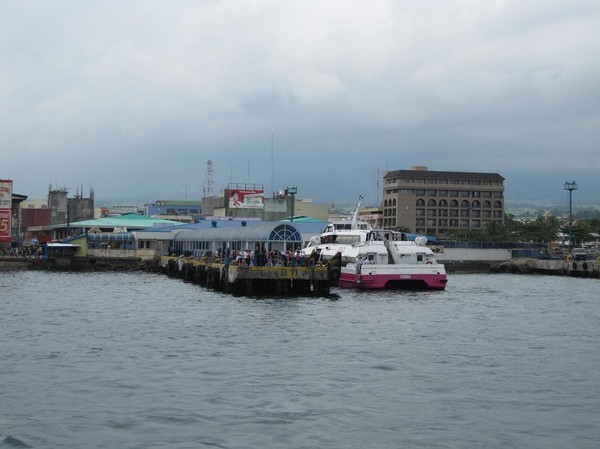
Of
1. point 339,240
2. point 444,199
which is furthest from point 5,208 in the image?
point 444,199

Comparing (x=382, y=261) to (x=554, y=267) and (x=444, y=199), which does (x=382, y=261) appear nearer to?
(x=554, y=267)

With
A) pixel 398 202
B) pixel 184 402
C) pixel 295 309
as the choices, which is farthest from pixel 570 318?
pixel 398 202

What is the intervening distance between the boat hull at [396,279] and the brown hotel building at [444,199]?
384ft

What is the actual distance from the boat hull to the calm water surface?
36.3 ft

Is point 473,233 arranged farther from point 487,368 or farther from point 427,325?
point 487,368

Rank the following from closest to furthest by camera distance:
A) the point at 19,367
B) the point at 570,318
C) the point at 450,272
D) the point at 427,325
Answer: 1. the point at 19,367
2. the point at 427,325
3. the point at 570,318
4. the point at 450,272

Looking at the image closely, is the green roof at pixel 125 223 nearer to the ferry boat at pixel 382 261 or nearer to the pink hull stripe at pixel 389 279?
the ferry boat at pixel 382 261

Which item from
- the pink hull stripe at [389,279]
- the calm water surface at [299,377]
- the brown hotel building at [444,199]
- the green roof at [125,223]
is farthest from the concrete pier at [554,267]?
the brown hotel building at [444,199]

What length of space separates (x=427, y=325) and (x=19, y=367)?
18185 millimetres

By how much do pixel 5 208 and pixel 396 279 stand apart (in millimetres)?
56322

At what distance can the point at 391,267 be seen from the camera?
56.3 metres

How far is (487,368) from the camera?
2647 cm

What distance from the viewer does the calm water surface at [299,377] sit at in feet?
62.0

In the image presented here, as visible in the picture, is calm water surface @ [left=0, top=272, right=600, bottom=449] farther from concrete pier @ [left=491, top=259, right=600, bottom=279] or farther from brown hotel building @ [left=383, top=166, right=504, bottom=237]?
brown hotel building @ [left=383, top=166, right=504, bottom=237]
